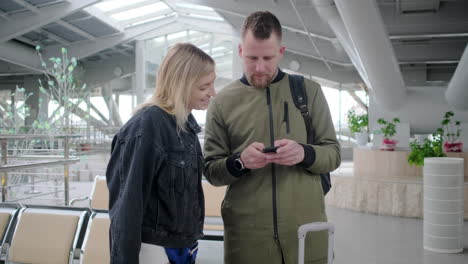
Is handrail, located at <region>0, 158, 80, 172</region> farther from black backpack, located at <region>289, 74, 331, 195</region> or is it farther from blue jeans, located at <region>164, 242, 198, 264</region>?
black backpack, located at <region>289, 74, 331, 195</region>

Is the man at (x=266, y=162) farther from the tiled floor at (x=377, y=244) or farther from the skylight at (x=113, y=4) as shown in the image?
the skylight at (x=113, y=4)

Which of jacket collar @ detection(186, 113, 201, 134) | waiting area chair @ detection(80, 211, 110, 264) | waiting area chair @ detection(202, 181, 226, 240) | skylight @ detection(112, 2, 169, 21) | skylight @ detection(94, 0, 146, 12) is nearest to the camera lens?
jacket collar @ detection(186, 113, 201, 134)

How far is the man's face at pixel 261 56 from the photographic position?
5.05ft

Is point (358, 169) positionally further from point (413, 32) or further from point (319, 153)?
point (319, 153)

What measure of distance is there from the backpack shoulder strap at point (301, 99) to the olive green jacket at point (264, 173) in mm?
15

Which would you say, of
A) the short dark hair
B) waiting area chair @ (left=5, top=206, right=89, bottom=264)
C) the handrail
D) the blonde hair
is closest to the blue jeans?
the blonde hair

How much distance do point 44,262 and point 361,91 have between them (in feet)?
57.8

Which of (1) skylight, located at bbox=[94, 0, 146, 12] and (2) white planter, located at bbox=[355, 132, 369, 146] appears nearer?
(2) white planter, located at bbox=[355, 132, 369, 146]

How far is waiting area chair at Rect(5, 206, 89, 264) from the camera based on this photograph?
296cm

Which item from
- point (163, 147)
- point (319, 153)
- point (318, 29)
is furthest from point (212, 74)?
point (318, 29)

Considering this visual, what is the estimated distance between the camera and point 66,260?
295 centimetres

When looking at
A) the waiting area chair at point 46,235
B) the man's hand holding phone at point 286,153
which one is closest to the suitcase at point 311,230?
the man's hand holding phone at point 286,153

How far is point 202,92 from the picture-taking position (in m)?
1.62

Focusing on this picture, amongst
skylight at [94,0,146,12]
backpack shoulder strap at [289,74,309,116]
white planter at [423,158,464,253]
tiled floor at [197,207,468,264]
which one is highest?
skylight at [94,0,146,12]
